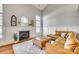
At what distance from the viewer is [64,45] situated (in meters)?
1.22

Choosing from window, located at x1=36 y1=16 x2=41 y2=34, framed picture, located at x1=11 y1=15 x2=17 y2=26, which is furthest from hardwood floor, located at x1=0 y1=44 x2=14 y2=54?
window, located at x1=36 y1=16 x2=41 y2=34

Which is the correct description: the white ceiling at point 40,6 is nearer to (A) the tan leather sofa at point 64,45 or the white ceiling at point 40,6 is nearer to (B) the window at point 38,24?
(B) the window at point 38,24

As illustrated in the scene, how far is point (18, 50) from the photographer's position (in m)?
1.21

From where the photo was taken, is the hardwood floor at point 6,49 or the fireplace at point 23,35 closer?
the hardwood floor at point 6,49

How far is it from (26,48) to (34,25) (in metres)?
0.31

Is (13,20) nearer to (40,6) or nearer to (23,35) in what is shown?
(23,35)

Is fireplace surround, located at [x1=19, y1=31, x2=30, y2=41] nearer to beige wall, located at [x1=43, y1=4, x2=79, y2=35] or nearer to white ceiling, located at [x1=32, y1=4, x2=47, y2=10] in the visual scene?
beige wall, located at [x1=43, y1=4, x2=79, y2=35]

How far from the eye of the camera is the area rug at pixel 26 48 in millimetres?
1202

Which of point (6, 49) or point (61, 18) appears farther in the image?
point (61, 18)

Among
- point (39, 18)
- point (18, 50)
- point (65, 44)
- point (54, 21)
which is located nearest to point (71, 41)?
point (65, 44)

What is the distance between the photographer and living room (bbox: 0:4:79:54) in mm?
1171

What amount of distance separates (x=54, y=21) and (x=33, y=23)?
28cm

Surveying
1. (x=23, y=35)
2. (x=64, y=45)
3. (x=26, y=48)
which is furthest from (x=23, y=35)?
(x=64, y=45)

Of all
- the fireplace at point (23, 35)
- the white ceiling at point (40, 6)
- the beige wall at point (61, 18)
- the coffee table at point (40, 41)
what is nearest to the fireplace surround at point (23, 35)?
the fireplace at point (23, 35)
